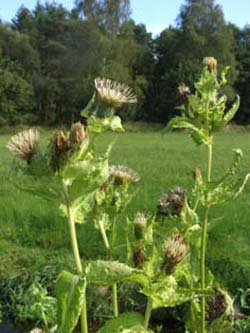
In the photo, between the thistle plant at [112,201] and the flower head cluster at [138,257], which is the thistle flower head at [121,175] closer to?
the thistle plant at [112,201]

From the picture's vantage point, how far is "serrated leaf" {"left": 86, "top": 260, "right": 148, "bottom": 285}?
154 cm

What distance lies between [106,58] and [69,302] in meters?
51.5

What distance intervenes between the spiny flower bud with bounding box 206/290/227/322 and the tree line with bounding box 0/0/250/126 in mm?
45690

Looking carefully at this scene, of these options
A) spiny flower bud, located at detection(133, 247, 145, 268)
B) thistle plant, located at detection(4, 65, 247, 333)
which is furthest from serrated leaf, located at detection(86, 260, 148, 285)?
spiny flower bud, located at detection(133, 247, 145, 268)

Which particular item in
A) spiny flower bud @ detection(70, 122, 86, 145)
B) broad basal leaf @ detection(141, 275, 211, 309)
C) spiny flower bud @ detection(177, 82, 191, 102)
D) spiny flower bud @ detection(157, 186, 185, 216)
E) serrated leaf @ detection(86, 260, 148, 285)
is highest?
spiny flower bud @ detection(177, 82, 191, 102)

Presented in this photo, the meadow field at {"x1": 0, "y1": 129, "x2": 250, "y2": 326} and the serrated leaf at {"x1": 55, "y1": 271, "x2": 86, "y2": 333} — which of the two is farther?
the meadow field at {"x1": 0, "y1": 129, "x2": 250, "y2": 326}

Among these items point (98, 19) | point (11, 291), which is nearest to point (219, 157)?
point (11, 291)

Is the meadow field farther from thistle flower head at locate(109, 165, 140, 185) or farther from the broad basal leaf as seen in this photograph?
the broad basal leaf

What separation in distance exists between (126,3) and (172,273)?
56.2m

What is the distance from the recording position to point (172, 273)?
1.63 meters

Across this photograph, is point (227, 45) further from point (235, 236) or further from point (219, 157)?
point (235, 236)

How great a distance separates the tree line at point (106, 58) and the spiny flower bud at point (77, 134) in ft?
152

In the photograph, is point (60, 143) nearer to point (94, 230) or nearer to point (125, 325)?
point (125, 325)

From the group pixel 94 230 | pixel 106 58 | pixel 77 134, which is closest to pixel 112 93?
pixel 77 134
